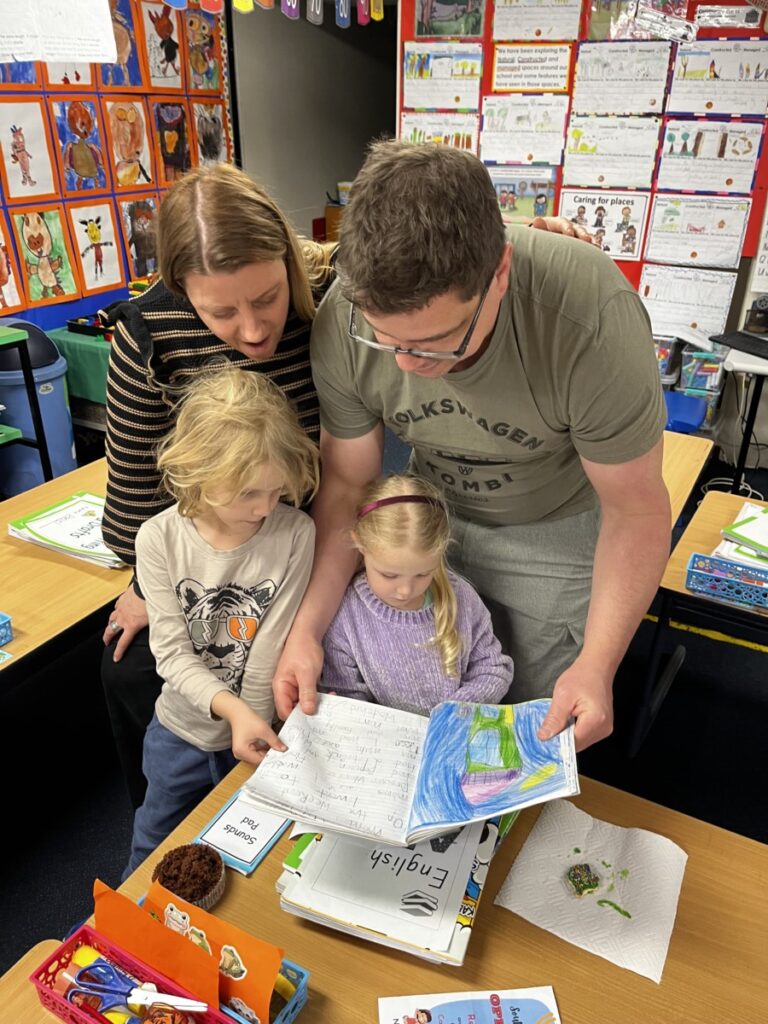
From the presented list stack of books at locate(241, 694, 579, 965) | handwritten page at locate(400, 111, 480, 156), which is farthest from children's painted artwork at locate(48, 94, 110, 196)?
stack of books at locate(241, 694, 579, 965)

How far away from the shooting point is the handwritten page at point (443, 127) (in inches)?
144

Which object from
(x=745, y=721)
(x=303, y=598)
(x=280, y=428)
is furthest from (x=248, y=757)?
(x=745, y=721)

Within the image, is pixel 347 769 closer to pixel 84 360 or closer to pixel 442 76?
pixel 84 360

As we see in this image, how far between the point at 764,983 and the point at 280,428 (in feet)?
3.20

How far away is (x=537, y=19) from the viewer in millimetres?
3354

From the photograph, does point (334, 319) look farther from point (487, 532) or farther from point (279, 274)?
point (487, 532)

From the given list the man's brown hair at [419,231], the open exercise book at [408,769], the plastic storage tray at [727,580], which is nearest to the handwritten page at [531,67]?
the plastic storage tray at [727,580]

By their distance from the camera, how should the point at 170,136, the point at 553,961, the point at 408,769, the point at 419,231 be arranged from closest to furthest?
the point at 419,231 < the point at 553,961 < the point at 408,769 < the point at 170,136

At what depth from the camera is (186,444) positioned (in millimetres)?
1194

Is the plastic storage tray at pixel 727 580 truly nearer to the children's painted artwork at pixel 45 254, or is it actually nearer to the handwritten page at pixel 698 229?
the handwritten page at pixel 698 229

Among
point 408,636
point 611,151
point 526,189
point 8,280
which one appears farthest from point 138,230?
point 408,636

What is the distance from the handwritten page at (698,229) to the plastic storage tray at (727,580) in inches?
86.0

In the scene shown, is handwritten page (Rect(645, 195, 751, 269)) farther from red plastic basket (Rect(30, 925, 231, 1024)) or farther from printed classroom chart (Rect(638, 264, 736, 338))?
red plastic basket (Rect(30, 925, 231, 1024))

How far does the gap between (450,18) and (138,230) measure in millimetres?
1780
